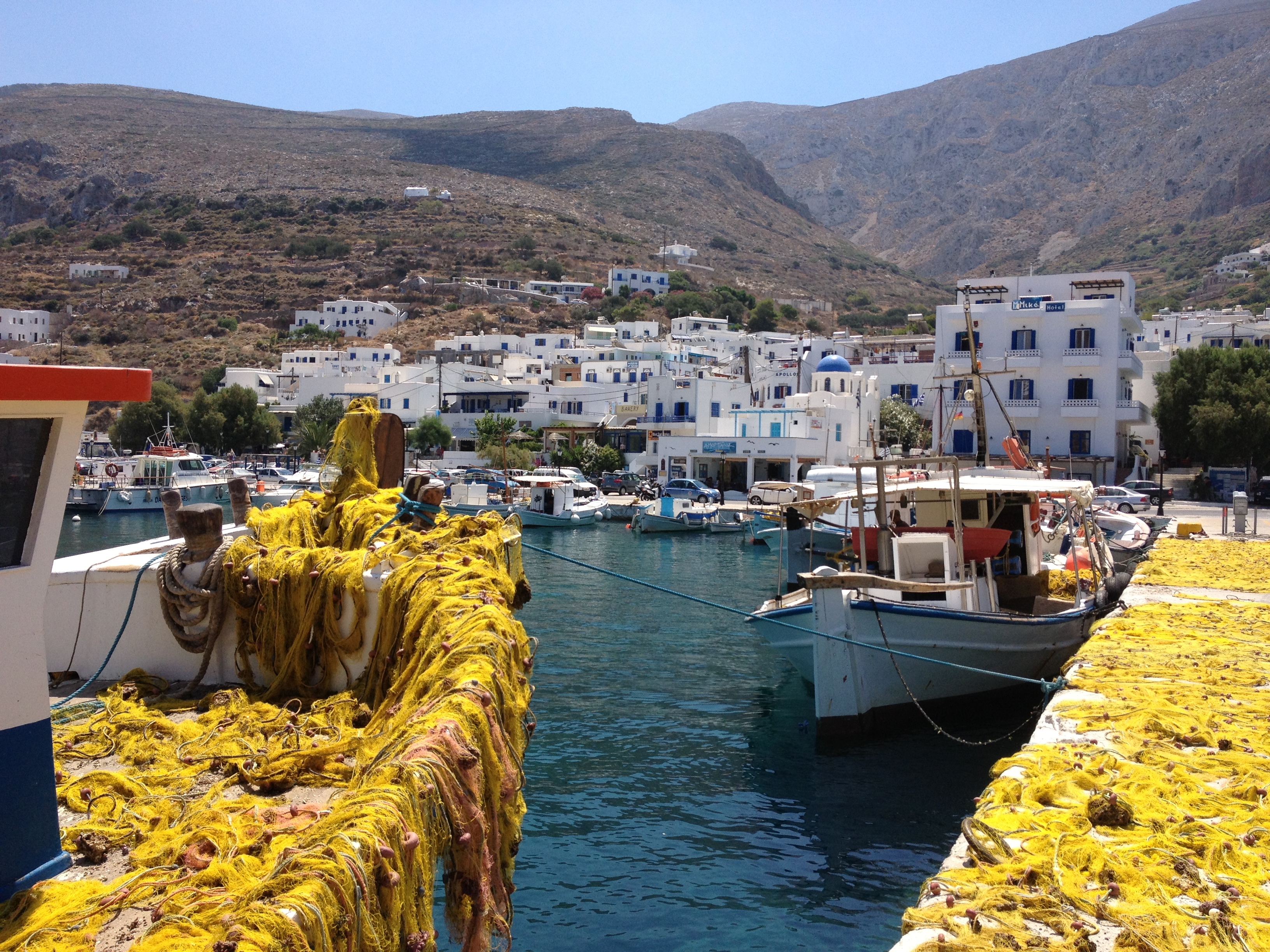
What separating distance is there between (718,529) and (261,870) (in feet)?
133

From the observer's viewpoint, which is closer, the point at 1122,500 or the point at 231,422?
the point at 1122,500

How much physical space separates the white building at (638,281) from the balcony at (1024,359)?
72.9 m

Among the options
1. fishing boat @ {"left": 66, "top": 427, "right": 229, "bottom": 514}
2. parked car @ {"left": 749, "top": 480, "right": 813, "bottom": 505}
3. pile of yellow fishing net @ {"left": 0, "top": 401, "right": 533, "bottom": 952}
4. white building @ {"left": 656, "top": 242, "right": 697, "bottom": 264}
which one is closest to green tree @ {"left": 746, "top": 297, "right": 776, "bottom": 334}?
white building @ {"left": 656, "top": 242, "right": 697, "bottom": 264}

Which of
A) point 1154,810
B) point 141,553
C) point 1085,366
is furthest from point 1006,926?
point 1085,366

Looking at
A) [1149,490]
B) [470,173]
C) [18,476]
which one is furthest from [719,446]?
[470,173]

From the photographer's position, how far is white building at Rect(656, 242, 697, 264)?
13375cm

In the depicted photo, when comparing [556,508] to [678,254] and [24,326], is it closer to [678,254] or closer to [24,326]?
[24,326]

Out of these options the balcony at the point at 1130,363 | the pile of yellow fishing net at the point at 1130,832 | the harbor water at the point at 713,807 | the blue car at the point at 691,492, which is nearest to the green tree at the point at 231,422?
the blue car at the point at 691,492

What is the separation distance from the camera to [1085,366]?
47.4m

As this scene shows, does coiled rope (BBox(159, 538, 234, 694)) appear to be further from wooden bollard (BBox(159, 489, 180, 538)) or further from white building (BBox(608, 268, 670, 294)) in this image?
white building (BBox(608, 268, 670, 294))

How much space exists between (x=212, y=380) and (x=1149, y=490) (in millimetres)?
68426

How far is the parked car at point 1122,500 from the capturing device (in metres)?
38.1

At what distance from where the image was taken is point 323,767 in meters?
5.33

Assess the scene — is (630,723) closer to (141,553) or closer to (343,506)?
(343,506)
